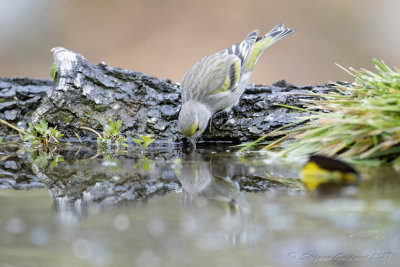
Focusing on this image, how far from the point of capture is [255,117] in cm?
485

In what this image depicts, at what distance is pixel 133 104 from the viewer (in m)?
5.16

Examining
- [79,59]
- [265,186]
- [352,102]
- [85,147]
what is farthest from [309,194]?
[79,59]

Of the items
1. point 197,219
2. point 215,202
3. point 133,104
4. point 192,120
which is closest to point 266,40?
point 133,104

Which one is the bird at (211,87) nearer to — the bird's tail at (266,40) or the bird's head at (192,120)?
the bird's head at (192,120)

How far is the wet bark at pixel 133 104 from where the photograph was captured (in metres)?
4.86

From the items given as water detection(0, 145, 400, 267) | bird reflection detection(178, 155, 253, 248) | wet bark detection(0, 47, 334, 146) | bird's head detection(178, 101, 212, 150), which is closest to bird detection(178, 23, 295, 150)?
bird's head detection(178, 101, 212, 150)

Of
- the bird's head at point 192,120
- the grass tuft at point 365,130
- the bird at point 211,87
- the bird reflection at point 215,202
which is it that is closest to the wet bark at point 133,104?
the bird at point 211,87

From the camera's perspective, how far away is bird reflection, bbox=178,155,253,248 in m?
1.82

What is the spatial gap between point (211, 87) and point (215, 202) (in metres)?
2.98

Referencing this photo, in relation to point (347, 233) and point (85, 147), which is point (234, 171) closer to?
point (347, 233)

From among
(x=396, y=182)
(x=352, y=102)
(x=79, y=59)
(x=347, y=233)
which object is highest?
(x=79, y=59)

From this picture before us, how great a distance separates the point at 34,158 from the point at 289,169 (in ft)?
7.20

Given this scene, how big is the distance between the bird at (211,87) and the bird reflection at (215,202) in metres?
1.16

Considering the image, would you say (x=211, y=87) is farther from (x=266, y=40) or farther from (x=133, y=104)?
(x=266, y=40)
